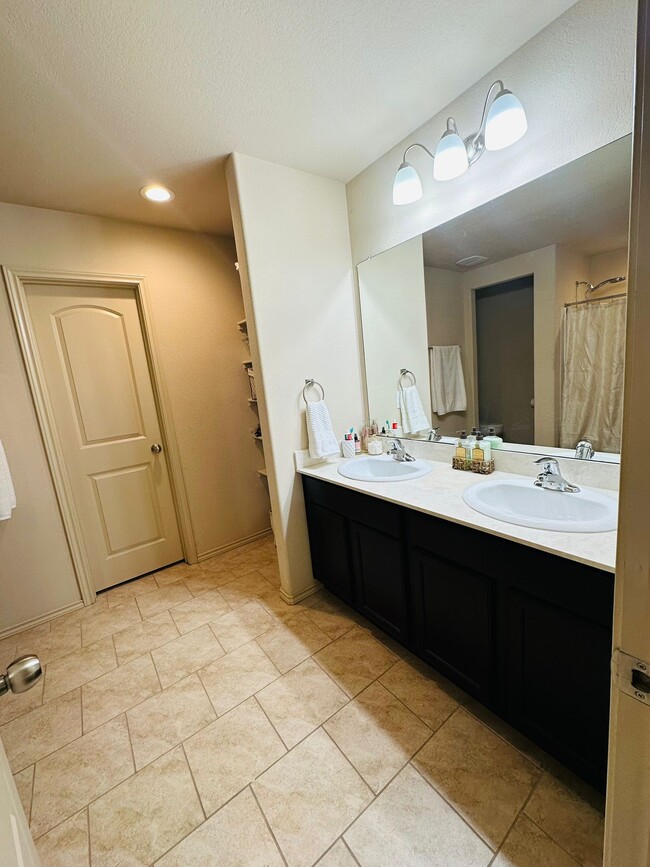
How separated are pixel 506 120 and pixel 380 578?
6.19 ft

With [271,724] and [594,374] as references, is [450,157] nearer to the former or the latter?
[594,374]

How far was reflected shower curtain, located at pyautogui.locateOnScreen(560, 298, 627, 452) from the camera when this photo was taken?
4.11 ft

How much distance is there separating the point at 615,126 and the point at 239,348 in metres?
2.35

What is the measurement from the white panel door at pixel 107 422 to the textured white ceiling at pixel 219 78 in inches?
26.0

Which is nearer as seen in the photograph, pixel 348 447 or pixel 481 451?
pixel 481 451

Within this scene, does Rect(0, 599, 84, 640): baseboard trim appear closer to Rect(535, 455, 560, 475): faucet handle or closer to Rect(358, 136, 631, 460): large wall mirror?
Rect(358, 136, 631, 460): large wall mirror

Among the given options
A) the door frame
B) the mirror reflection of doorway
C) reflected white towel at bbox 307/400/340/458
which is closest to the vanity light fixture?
the mirror reflection of doorway

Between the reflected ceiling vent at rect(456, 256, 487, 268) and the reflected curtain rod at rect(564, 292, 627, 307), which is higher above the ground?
the reflected ceiling vent at rect(456, 256, 487, 268)

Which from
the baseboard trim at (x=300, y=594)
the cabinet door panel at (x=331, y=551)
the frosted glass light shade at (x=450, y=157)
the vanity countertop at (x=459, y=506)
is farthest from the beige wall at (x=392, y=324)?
the baseboard trim at (x=300, y=594)

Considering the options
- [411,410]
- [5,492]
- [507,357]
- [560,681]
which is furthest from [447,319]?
[5,492]

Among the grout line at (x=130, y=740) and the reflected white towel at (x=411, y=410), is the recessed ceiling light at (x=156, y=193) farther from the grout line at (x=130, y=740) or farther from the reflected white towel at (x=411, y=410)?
the grout line at (x=130, y=740)

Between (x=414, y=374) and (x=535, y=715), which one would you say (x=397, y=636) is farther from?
(x=414, y=374)

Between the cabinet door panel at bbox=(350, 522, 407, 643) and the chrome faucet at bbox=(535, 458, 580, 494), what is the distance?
0.61m

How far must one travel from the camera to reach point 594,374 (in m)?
1.31
